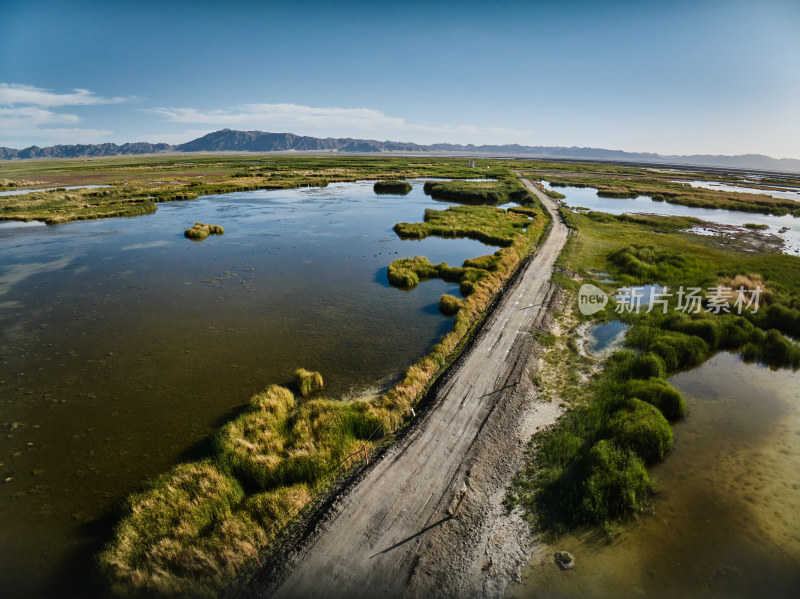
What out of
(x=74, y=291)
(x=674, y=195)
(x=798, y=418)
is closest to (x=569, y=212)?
(x=674, y=195)

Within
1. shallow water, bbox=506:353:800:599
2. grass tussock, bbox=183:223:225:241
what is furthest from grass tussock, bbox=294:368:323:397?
grass tussock, bbox=183:223:225:241

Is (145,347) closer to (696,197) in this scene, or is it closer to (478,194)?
(478,194)

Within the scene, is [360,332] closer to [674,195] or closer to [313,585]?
[313,585]

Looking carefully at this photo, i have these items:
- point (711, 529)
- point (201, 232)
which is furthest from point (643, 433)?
point (201, 232)

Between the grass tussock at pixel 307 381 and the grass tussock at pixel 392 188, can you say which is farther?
the grass tussock at pixel 392 188

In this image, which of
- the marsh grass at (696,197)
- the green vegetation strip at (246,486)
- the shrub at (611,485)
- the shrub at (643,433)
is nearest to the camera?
the green vegetation strip at (246,486)

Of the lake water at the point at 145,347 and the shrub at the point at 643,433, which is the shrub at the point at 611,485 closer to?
the shrub at the point at 643,433

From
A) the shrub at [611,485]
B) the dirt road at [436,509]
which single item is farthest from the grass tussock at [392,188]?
the shrub at [611,485]
